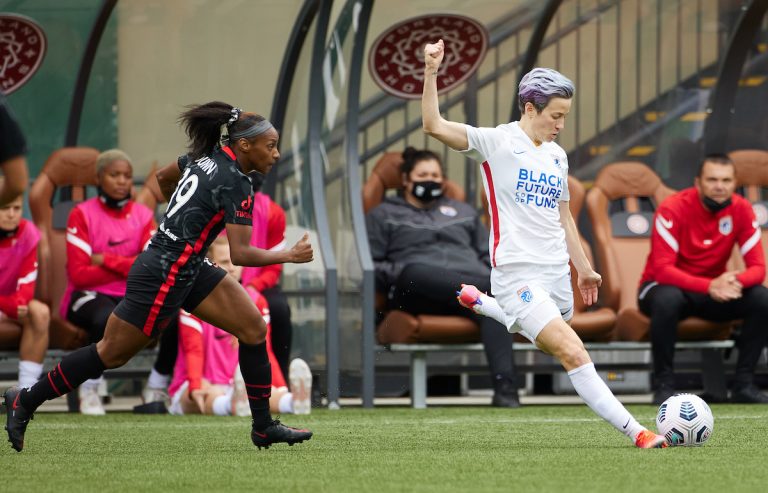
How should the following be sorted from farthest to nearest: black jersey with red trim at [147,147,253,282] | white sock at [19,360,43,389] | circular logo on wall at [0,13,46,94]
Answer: circular logo on wall at [0,13,46,94] → white sock at [19,360,43,389] → black jersey with red trim at [147,147,253,282]

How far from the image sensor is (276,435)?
6559mm

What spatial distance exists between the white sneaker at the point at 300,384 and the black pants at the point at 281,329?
587 mm

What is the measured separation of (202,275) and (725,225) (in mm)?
5146

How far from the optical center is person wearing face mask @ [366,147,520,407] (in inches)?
394

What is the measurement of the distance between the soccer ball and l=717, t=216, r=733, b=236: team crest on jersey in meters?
4.30

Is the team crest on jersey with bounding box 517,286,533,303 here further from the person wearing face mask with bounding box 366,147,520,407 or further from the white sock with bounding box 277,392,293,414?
the person wearing face mask with bounding box 366,147,520,407

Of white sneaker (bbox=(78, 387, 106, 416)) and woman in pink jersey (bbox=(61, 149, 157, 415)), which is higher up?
woman in pink jersey (bbox=(61, 149, 157, 415))

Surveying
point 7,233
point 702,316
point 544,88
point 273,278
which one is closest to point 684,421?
point 544,88

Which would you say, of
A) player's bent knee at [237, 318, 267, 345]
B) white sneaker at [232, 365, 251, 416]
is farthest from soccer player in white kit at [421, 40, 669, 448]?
white sneaker at [232, 365, 251, 416]

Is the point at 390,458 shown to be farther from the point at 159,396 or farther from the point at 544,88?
the point at 159,396

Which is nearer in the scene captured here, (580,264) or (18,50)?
(580,264)

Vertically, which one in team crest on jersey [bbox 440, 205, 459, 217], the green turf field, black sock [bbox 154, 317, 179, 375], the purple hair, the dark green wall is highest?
the dark green wall

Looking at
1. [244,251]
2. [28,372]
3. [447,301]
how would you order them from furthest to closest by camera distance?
[447,301] < [28,372] < [244,251]

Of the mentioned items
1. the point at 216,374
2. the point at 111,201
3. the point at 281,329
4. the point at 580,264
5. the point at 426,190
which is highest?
the point at 426,190
